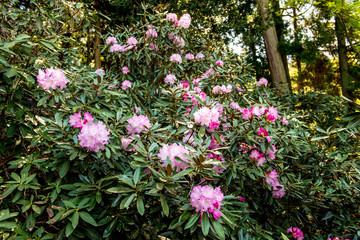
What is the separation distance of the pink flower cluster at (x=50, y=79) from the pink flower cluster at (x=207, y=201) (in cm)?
112

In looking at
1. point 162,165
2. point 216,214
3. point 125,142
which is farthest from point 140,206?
point 125,142

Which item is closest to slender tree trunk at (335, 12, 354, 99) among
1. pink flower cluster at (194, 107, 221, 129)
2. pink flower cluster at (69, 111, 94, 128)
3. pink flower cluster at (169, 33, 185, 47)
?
pink flower cluster at (169, 33, 185, 47)

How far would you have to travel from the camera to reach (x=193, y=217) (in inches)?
44.0

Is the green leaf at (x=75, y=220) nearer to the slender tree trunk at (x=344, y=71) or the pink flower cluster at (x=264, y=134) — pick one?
the pink flower cluster at (x=264, y=134)

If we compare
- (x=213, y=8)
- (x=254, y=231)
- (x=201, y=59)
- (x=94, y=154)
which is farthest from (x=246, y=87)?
(x=213, y=8)

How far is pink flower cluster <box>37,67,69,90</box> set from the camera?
1.47m

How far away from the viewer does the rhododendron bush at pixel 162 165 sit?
3.97 feet

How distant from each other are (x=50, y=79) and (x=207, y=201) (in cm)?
123

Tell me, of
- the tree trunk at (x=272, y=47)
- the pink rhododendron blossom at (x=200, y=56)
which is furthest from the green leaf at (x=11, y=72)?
the tree trunk at (x=272, y=47)

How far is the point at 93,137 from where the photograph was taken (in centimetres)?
126

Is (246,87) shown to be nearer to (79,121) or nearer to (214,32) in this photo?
(79,121)

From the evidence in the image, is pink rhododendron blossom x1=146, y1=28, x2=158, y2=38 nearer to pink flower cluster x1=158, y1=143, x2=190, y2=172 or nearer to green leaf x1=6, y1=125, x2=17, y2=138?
green leaf x1=6, y1=125, x2=17, y2=138

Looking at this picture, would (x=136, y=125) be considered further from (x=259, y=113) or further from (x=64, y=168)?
(x=259, y=113)

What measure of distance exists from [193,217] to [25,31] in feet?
7.25
